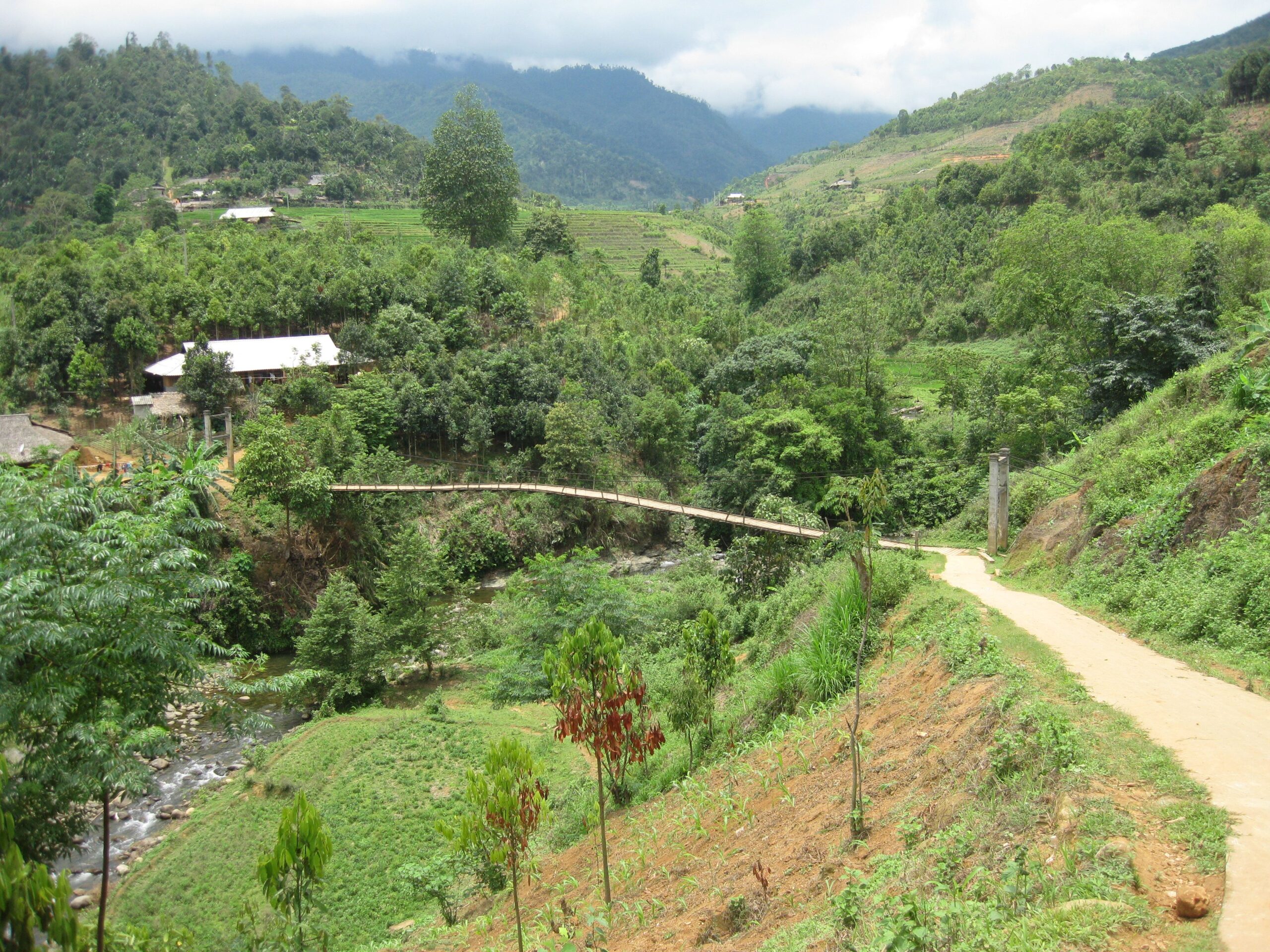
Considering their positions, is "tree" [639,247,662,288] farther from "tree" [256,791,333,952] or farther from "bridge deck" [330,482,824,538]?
"tree" [256,791,333,952]

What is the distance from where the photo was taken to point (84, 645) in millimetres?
5648

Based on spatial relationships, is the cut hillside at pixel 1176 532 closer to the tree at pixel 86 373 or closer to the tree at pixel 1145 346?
the tree at pixel 1145 346

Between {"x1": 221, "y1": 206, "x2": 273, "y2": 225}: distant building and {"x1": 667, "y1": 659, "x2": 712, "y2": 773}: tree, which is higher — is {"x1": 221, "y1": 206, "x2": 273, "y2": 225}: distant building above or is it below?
above

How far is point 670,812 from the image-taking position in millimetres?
7582

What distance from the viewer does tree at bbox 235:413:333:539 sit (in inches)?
781

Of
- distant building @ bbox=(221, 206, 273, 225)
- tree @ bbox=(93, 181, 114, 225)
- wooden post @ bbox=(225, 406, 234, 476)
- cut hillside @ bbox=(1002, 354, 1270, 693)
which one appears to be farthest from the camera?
tree @ bbox=(93, 181, 114, 225)

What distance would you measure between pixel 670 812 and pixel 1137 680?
4.24 meters

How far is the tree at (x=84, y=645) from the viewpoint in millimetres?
5297

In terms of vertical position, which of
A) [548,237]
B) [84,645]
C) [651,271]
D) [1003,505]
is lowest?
[1003,505]

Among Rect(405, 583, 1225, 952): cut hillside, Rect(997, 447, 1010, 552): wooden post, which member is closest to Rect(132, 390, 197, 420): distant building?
Rect(405, 583, 1225, 952): cut hillside

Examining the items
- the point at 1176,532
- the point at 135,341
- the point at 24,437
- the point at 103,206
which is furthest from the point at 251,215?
the point at 1176,532

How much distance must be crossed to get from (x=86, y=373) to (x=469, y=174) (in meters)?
17.7

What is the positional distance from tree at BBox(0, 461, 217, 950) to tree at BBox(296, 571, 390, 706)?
1007 cm

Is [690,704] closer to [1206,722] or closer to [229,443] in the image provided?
[1206,722]
